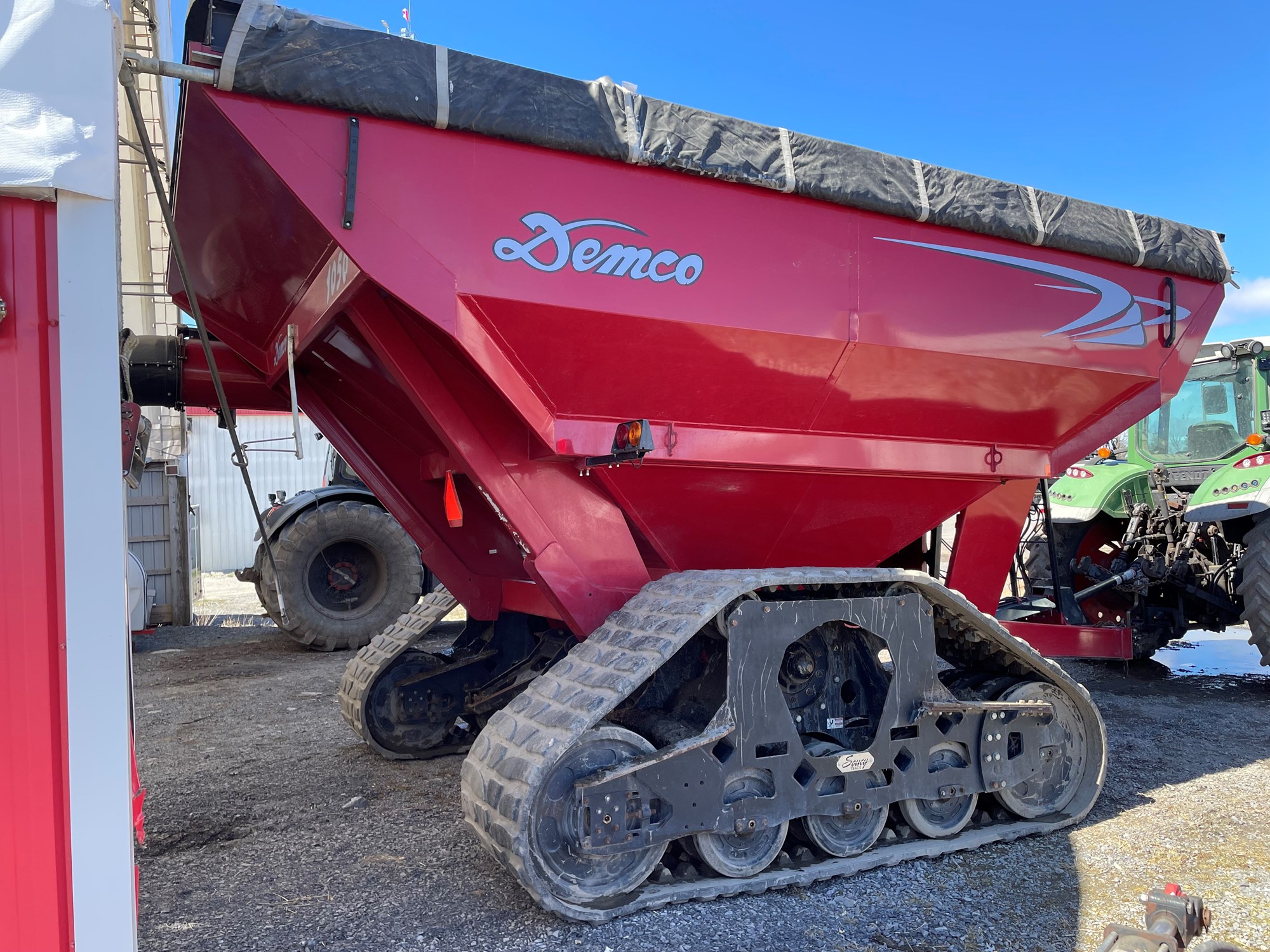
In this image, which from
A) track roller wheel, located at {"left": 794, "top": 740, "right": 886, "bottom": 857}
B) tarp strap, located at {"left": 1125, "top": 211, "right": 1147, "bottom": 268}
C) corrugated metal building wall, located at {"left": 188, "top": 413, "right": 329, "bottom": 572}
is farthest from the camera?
corrugated metal building wall, located at {"left": 188, "top": 413, "right": 329, "bottom": 572}

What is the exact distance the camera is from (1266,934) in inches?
111

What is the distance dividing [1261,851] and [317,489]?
25.4 feet

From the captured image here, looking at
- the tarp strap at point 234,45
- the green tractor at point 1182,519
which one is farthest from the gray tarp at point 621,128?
the green tractor at point 1182,519

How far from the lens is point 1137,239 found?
418 centimetres

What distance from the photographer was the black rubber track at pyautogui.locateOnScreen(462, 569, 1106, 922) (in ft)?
9.32

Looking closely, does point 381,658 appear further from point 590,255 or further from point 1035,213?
point 1035,213

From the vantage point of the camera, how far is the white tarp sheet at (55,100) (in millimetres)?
1819

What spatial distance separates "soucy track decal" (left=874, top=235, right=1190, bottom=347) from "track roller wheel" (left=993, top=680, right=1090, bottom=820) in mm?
1565

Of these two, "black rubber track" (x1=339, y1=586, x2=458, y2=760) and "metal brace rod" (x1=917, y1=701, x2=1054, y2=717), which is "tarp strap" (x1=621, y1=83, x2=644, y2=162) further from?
"black rubber track" (x1=339, y1=586, x2=458, y2=760)

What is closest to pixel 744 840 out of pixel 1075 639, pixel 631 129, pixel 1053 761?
pixel 1053 761

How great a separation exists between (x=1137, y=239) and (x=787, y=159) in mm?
1872

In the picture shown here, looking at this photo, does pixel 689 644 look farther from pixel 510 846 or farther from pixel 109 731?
pixel 109 731

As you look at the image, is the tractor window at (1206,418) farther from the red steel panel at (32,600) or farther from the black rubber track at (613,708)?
the red steel panel at (32,600)

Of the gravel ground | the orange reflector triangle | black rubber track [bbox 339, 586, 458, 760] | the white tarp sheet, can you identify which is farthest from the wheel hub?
the white tarp sheet
